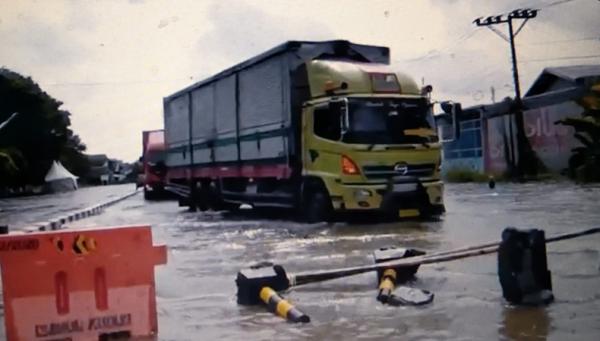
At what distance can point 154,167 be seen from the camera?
1753 cm

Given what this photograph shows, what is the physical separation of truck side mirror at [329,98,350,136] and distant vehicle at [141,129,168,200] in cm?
627

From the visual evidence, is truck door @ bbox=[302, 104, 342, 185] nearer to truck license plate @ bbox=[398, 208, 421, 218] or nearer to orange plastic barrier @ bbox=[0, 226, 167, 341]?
truck license plate @ bbox=[398, 208, 421, 218]

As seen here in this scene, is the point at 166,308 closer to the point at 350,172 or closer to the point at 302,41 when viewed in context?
the point at 350,172

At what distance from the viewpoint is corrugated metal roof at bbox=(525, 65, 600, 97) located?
18019 millimetres

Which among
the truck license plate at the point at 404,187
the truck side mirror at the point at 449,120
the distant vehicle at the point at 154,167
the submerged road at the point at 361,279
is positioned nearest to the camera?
the submerged road at the point at 361,279

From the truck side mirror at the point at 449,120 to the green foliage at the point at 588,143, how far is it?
6398mm

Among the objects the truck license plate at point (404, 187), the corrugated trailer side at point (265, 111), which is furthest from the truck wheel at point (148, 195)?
the truck license plate at point (404, 187)

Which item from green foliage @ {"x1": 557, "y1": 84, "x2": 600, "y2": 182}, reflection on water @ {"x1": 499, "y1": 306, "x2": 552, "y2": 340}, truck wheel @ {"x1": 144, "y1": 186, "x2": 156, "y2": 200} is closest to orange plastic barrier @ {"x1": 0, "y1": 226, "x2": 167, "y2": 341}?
reflection on water @ {"x1": 499, "y1": 306, "x2": 552, "y2": 340}

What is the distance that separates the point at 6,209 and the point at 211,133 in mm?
4420

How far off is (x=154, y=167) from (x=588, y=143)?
9775 mm

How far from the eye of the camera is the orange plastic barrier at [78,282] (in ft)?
13.2

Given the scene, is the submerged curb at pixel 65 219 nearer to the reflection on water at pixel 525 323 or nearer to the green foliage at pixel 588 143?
the reflection on water at pixel 525 323

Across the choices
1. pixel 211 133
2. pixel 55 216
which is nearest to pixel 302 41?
pixel 211 133

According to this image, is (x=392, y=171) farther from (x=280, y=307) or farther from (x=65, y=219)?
(x=280, y=307)
